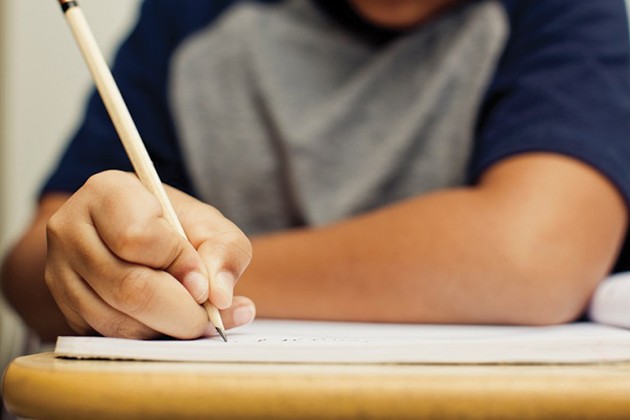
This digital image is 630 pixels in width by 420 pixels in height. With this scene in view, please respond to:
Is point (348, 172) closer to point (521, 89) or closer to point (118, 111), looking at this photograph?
point (521, 89)

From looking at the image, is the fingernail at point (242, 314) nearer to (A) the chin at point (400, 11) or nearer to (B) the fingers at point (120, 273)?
(B) the fingers at point (120, 273)

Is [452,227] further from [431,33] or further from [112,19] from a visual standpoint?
[112,19]

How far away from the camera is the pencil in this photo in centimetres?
31

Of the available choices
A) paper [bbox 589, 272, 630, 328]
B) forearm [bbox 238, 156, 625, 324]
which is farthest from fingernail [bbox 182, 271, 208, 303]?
paper [bbox 589, 272, 630, 328]

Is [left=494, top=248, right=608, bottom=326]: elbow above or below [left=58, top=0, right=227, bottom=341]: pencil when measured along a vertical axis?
below

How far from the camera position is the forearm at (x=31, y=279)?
0.54 m

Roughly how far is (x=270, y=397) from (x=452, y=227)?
11.2 inches

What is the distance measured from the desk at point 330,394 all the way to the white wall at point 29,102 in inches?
41.8

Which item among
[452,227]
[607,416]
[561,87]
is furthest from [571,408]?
[561,87]

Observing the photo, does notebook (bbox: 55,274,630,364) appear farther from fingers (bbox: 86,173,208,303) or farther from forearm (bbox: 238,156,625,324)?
forearm (bbox: 238,156,625,324)

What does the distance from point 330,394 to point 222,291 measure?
0.08m

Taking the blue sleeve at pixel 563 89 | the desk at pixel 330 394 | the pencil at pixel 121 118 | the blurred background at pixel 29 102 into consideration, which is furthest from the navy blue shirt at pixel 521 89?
the blurred background at pixel 29 102

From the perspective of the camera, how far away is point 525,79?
63cm

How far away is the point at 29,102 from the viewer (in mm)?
1240
